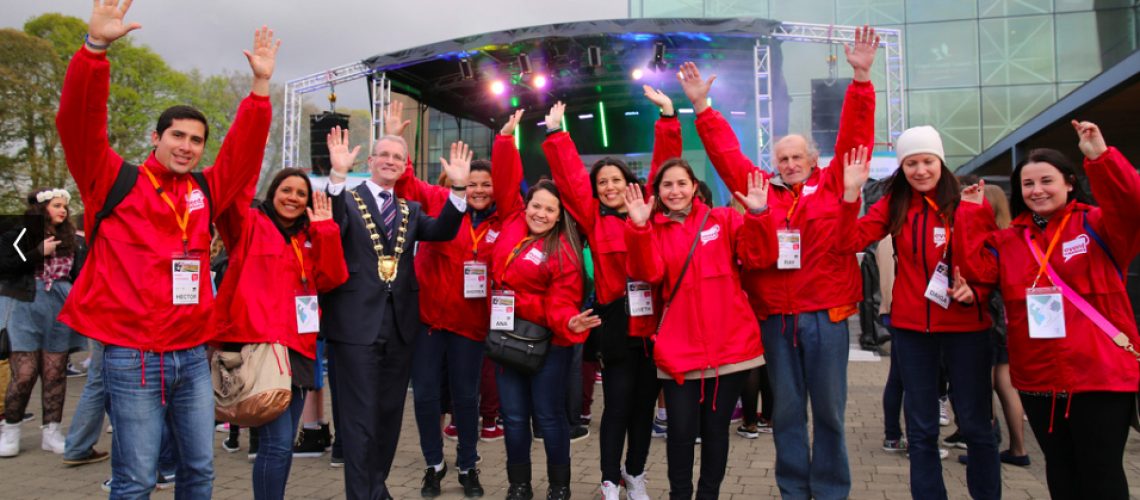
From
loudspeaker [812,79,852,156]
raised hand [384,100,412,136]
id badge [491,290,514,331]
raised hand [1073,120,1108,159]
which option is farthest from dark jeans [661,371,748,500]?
loudspeaker [812,79,852,156]

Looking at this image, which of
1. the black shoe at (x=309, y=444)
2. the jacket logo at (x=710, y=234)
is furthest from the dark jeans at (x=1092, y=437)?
the black shoe at (x=309, y=444)

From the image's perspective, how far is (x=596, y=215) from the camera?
406 cm

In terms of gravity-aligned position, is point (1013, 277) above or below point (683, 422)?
above

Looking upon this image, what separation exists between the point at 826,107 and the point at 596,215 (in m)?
18.6

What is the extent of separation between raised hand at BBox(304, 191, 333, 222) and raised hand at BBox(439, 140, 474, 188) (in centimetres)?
71

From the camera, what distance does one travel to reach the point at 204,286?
2846 mm

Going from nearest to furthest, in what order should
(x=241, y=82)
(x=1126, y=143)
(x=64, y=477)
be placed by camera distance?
(x=64, y=477) → (x=1126, y=143) → (x=241, y=82)

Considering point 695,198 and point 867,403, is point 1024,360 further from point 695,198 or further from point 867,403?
point 867,403

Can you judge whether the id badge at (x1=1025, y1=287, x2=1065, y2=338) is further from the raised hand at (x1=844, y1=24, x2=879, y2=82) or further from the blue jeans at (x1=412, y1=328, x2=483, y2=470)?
the blue jeans at (x1=412, y1=328, x2=483, y2=470)

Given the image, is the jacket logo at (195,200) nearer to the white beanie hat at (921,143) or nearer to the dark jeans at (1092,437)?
the white beanie hat at (921,143)

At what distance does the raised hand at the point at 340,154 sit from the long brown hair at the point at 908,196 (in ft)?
9.04

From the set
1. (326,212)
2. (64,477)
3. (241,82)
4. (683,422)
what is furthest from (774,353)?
(241,82)

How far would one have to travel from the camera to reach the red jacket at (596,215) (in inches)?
153

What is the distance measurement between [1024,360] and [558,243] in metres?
2.24
